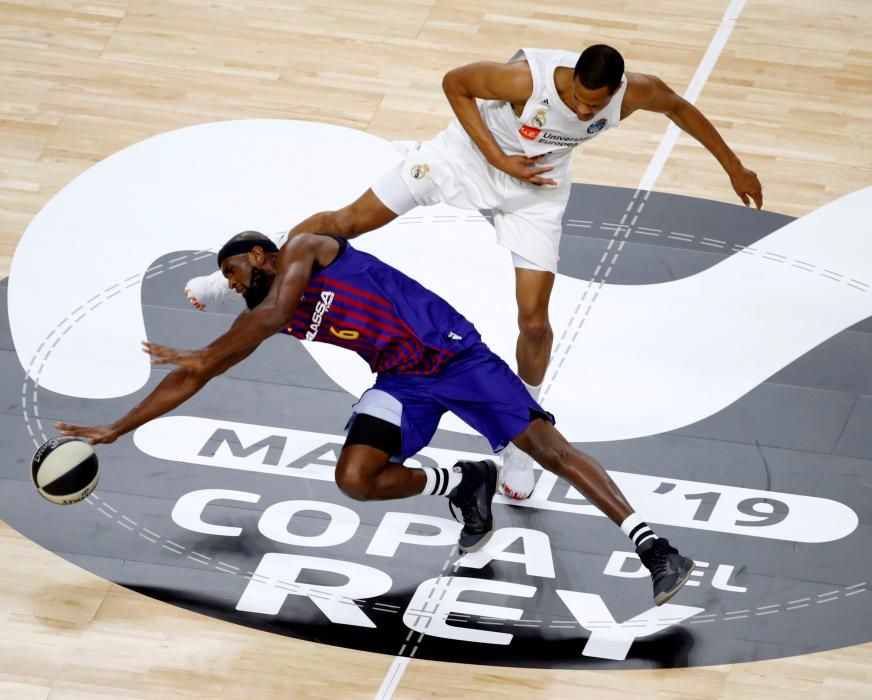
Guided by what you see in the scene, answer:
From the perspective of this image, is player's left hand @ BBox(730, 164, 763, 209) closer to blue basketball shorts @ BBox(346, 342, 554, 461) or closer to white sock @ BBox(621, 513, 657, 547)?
blue basketball shorts @ BBox(346, 342, 554, 461)

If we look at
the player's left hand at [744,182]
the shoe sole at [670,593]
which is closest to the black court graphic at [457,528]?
the shoe sole at [670,593]

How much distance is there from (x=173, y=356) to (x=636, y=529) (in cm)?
171

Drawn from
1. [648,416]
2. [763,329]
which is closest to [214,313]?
[648,416]

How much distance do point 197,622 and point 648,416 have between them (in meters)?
2.08

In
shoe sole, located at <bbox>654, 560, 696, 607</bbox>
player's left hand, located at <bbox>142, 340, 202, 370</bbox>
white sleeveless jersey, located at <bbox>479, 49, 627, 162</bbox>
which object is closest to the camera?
player's left hand, located at <bbox>142, 340, 202, 370</bbox>

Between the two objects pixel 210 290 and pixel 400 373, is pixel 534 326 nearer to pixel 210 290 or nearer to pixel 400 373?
pixel 400 373

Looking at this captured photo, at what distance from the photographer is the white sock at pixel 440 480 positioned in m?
5.16

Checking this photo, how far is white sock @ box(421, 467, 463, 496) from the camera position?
5.16 m

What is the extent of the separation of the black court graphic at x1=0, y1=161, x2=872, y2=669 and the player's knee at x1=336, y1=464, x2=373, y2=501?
44 cm

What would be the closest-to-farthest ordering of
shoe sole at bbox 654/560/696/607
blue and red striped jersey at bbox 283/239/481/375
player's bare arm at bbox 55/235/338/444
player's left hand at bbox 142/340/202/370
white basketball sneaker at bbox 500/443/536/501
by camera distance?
player's left hand at bbox 142/340/202/370 < player's bare arm at bbox 55/235/338/444 < shoe sole at bbox 654/560/696/607 < blue and red striped jersey at bbox 283/239/481/375 < white basketball sneaker at bbox 500/443/536/501

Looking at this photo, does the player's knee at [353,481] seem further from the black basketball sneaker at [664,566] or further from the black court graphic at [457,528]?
the black basketball sneaker at [664,566]

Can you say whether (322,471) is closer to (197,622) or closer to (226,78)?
(197,622)

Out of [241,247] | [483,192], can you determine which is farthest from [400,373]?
[483,192]

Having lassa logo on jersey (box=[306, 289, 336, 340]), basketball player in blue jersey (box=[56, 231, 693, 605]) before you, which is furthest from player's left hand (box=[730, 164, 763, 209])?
lassa logo on jersey (box=[306, 289, 336, 340])
